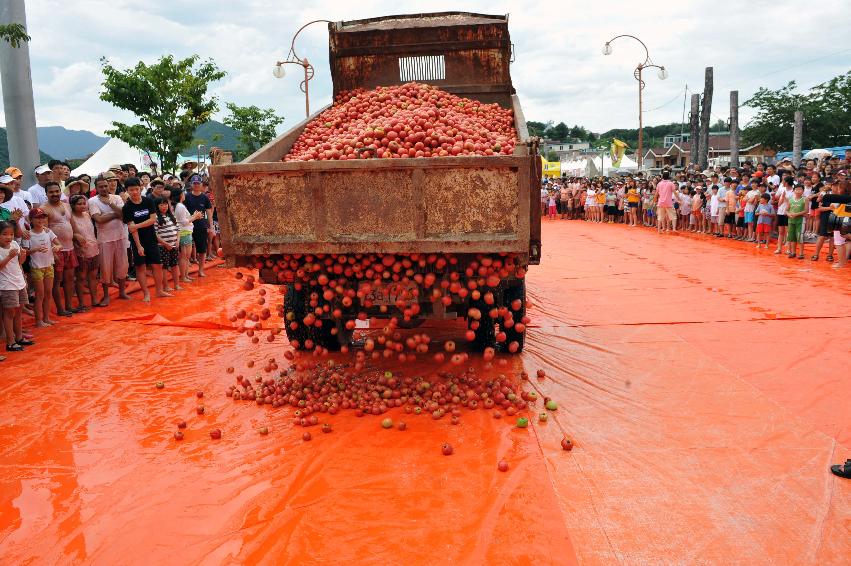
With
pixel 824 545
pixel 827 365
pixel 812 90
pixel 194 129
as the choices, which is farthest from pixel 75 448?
pixel 812 90

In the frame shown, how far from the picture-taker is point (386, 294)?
4.77 meters

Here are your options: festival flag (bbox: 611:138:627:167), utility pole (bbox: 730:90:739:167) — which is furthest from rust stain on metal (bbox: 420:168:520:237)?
festival flag (bbox: 611:138:627:167)

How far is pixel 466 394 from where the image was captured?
490 centimetres

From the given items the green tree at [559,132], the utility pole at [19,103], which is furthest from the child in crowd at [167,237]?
the green tree at [559,132]

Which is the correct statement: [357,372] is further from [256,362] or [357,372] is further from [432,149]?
[432,149]

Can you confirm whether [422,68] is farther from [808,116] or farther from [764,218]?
[808,116]

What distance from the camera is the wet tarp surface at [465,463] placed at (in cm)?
302

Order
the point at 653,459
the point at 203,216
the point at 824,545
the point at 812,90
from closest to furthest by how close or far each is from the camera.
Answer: the point at 824,545 → the point at 653,459 → the point at 203,216 → the point at 812,90

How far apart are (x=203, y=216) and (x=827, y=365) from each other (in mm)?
9641

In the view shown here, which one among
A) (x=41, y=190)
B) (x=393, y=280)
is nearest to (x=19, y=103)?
(x=41, y=190)

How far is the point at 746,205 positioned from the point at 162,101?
16834 mm

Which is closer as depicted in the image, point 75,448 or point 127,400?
point 75,448

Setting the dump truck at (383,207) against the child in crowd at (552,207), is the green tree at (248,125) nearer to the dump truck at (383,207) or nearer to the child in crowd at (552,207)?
the child in crowd at (552,207)

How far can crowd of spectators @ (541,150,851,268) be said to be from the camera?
1123cm
